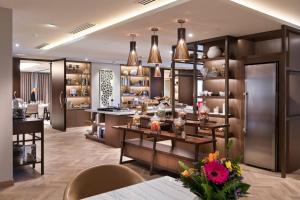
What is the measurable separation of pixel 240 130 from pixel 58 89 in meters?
6.26

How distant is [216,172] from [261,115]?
4.15 meters

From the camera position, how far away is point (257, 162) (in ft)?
16.2

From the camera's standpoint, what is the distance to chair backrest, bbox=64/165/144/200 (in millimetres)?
1757

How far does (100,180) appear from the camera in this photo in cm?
186

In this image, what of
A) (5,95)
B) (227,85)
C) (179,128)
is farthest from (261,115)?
(5,95)

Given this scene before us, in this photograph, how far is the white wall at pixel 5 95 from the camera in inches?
152

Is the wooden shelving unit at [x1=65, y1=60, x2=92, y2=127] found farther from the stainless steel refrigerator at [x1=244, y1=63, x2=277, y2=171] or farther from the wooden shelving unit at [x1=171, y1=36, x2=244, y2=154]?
the stainless steel refrigerator at [x1=244, y1=63, x2=277, y2=171]

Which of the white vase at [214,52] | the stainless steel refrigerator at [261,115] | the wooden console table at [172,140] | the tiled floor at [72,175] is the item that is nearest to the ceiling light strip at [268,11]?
the stainless steel refrigerator at [261,115]

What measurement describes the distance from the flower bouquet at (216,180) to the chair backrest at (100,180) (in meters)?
→ 0.80

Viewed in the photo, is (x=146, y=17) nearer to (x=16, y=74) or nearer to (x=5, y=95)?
(x=5, y=95)

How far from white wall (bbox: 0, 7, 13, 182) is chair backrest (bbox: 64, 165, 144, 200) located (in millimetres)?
2651

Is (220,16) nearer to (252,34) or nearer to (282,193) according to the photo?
(252,34)

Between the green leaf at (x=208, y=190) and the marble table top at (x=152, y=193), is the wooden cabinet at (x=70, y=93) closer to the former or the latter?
the marble table top at (x=152, y=193)

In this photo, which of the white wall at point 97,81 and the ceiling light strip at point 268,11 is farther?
the white wall at point 97,81
